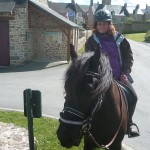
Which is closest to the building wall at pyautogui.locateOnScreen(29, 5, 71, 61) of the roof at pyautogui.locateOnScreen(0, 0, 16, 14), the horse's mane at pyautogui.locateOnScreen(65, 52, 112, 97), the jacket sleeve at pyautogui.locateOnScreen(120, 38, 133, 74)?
the roof at pyautogui.locateOnScreen(0, 0, 16, 14)

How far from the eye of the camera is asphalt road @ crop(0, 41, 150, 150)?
8.67 m

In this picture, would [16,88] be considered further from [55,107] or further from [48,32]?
[48,32]

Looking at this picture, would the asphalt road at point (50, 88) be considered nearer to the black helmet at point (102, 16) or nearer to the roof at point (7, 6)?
the black helmet at point (102, 16)

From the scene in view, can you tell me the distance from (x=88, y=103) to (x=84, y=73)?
12.4 inches

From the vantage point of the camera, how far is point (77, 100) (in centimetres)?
329

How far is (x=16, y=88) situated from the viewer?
1364 centimetres

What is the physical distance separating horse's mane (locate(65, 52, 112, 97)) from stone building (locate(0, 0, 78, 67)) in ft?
54.7

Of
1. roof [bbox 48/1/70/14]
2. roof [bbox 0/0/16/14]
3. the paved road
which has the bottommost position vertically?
the paved road

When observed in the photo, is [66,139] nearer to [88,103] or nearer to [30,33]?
[88,103]

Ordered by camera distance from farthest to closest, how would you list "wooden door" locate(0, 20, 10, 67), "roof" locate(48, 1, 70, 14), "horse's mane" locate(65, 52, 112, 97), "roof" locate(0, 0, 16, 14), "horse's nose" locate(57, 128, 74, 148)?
"roof" locate(48, 1, 70, 14)
"wooden door" locate(0, 20, 10, 67)
"roof" locate(0, 0, 16, 14)
"horse's mane" locate(65, 52, 112, 97)
"horse's nose" locate(57, 128, 74, 148)

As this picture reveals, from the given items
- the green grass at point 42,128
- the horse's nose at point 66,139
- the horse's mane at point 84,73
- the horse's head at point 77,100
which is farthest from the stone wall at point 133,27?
the horse's nose at point 66,139

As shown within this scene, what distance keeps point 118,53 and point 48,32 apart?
61.1 ft

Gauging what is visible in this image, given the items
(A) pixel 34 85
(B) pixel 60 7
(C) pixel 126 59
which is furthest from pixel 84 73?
(B) pixel 60 7

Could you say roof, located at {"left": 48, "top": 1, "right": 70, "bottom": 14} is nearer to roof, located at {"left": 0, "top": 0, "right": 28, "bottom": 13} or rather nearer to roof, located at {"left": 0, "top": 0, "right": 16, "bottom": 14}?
roof, located at {"left": 0, "top": 0, "right": 28, "bottom": 13}
